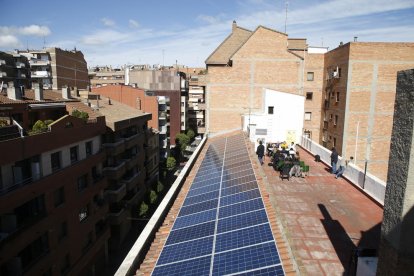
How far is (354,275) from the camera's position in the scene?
7938 millimetres

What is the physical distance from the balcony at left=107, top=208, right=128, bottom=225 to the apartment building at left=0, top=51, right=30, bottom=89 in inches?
2212

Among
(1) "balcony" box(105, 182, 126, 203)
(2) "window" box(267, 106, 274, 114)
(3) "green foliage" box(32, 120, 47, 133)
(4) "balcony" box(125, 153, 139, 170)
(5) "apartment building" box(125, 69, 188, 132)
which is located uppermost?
(5) "apartment building" box(125, 69, 188, 132)

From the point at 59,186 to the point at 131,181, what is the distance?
49.6 feet

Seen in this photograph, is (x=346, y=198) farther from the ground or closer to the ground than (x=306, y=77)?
closer to the ground

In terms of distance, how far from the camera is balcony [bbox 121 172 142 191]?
122ft

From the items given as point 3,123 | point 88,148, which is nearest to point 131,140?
point 88,148

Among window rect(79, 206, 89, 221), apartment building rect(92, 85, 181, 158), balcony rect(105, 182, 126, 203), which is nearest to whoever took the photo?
window rect(79, 206, 89, 221)

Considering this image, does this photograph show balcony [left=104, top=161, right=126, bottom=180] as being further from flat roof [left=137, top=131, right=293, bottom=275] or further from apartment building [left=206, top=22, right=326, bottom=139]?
flat roof [left=137, top=131, right=293, bottom=275]

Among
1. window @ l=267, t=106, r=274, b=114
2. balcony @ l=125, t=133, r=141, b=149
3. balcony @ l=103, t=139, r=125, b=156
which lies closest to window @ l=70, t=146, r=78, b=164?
balcony @ l=103, t=139, r=125, b=156

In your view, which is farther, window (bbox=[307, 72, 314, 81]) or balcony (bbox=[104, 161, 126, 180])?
window (bbox=[307, 72, 314, 81])

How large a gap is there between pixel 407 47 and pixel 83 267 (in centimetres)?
3942

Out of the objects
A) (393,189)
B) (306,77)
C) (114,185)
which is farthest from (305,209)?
(306,77)

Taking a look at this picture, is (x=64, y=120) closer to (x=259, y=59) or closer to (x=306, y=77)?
(x=259, y=59)

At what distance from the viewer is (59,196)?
23.8 metres
